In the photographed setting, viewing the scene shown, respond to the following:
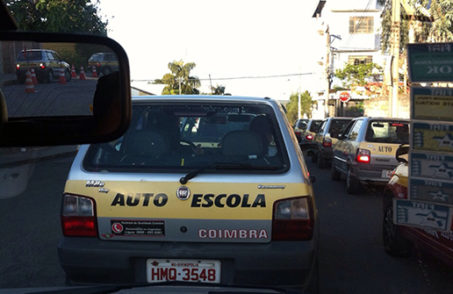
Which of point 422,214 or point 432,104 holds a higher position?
point 432,104

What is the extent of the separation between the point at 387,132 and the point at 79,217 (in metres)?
7.93

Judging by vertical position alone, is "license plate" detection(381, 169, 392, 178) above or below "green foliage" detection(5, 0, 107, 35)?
below

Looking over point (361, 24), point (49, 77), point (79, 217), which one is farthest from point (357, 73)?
point (49, 77)

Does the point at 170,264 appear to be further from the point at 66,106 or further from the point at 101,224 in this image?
the point at 66,106

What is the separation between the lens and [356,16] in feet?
151

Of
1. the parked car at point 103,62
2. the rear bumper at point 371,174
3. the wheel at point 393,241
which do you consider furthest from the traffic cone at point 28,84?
the rear bumper at point 371,174

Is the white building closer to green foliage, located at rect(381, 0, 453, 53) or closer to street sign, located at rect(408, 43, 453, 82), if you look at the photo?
green foliage, located at rect(381, 0, 453, 53)

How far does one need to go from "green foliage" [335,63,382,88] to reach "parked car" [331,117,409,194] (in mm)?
30221

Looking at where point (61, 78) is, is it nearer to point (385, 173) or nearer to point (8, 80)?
point (8, 80)

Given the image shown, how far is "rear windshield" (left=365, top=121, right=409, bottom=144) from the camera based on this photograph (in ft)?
31.8

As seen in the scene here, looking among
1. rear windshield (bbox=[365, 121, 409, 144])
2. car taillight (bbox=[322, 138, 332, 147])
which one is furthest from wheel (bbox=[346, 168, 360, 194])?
car taillight (bbox=[322, 138, 332, 147])

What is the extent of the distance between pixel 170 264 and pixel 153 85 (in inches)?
2542

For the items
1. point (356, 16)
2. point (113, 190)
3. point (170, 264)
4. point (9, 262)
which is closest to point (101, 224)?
point (113, 190)

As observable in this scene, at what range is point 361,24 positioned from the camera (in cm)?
4603
